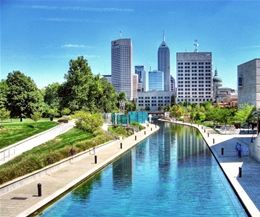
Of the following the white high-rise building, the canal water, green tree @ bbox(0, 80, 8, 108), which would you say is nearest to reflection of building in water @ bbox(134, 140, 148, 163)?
the canal water

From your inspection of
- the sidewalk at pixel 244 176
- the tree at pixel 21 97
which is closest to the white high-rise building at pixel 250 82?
the sidewalk at pixel 244 176

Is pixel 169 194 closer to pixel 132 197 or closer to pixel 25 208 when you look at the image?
pixel 132 197

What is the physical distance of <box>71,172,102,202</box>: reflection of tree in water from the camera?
19.6m

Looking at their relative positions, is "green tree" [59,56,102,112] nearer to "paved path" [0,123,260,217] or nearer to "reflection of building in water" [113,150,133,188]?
"reflection of building in water" [113,150,133,188]

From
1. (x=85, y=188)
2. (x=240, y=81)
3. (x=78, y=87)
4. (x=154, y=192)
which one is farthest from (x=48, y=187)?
(x=240, y=81)

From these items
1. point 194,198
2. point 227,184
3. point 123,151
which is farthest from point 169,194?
point 123,151

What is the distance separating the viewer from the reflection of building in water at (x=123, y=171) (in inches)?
913

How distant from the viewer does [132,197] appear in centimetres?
1966

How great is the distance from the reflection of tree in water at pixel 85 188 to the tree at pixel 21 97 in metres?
34.1

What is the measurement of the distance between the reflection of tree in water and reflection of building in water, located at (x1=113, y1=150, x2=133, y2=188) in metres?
1.29

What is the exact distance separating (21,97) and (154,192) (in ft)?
131

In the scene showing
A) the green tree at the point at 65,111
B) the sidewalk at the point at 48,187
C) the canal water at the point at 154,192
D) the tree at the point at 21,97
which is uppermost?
the tree at the point at 21,97

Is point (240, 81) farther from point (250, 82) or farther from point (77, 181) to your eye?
point (77, 181)

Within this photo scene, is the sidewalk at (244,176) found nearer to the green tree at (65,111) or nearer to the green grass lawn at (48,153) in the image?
the green grass lawn at (48,153)
